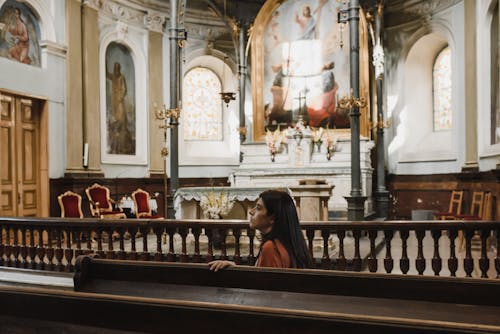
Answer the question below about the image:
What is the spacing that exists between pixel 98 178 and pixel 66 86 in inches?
92.9

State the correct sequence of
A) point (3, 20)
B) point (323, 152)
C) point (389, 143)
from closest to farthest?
point (3, 20) → point (323, 152) → point (389, 143)

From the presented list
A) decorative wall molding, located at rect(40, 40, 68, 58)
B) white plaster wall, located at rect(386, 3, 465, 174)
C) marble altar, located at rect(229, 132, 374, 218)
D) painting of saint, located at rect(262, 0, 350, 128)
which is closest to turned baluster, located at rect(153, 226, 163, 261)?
decorative wall molding, located at rect(40, 40, 68, 58)

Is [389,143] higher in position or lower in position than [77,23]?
lower

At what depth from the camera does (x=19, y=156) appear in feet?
33.2

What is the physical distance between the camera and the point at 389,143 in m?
14.9

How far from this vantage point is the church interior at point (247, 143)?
4.56 m

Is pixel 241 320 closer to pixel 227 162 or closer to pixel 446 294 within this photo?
pixel 446 294

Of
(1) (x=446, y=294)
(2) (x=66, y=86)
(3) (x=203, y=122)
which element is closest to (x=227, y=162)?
(3) (x=203, y=122)

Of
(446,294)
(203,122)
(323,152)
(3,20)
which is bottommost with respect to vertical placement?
(446,294)

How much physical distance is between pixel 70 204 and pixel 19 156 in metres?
1.48

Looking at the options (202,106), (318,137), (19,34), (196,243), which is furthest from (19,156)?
(318,137)

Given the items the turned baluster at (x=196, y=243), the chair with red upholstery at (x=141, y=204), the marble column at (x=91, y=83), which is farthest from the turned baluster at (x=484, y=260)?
the marble column at (x=91, y=83)

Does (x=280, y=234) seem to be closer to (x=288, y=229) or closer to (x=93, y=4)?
(x=288, y=229)

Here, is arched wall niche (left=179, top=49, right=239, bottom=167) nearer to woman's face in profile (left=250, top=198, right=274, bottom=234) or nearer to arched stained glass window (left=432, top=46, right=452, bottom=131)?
arched stained glass window (left=432, top=46, right=452, bottom=131)
